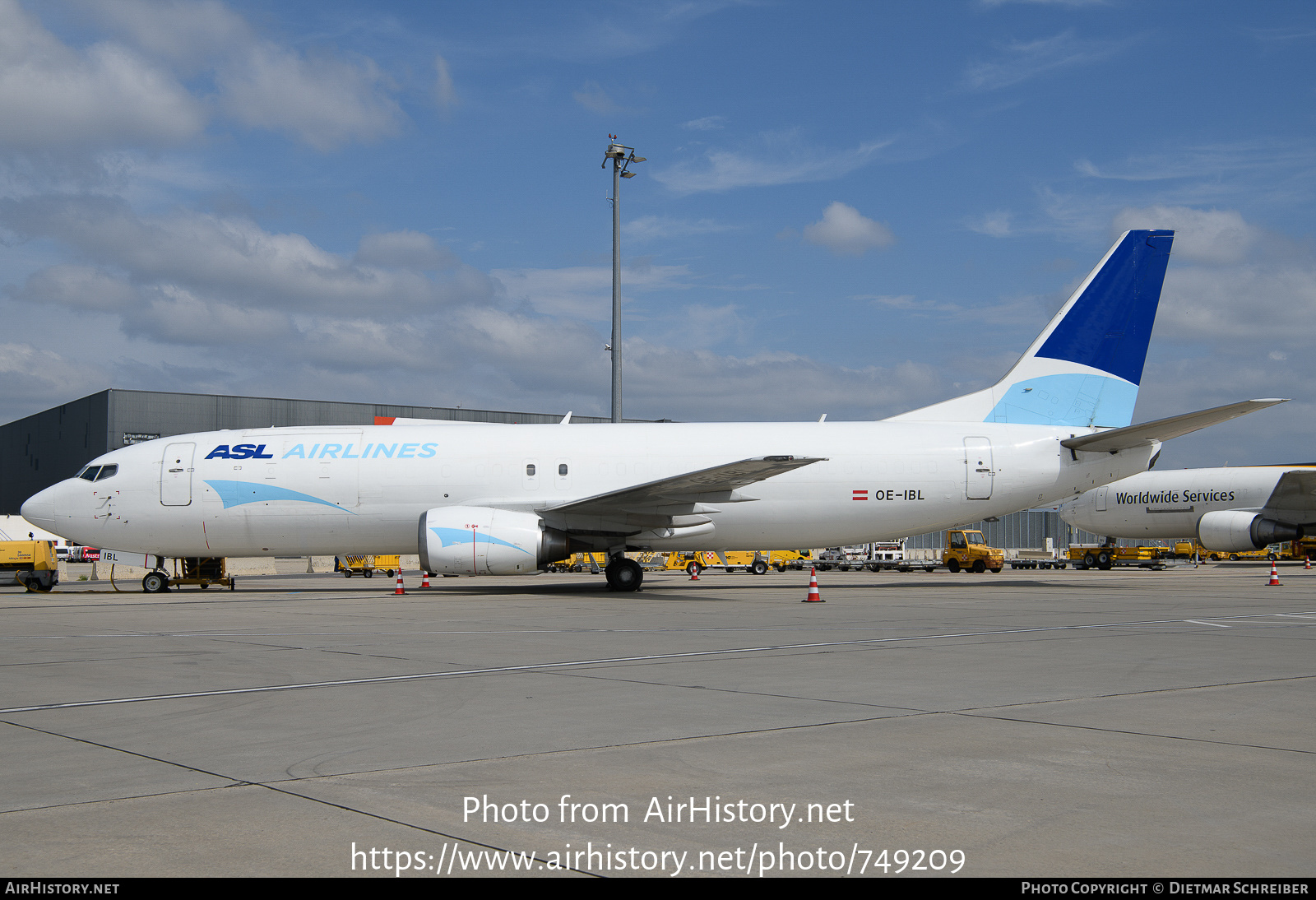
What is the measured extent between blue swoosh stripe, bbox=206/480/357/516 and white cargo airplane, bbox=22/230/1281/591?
0.04 metres

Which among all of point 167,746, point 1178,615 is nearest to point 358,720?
point 167,746

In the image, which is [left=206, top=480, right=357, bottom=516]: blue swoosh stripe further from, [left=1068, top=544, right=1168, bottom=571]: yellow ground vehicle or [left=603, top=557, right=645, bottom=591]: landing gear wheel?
[left=1068, top=544, right=1168, bottom=571]: yellow ground vehicle

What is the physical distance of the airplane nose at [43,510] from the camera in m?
24.4

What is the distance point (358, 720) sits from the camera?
22.0ft

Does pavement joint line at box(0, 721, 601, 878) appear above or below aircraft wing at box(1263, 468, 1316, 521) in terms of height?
below

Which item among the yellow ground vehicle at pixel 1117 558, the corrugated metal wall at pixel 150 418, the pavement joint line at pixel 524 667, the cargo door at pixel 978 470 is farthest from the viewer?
the corrugated metal wall at pixel 150 418

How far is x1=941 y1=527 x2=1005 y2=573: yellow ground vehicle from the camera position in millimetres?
45625

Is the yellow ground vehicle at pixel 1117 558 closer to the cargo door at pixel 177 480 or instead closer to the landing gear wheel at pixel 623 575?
the landing gear wheel at pixel 623 575

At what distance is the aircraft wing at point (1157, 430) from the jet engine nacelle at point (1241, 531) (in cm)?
2290

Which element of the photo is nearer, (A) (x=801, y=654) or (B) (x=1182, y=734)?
(B) (x=1182, y=734)

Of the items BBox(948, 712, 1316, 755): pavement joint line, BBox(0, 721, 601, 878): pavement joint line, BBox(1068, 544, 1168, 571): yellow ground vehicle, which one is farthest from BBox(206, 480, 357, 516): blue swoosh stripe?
BBox(1068, 544, 1168, 571): yellow ground vehicle

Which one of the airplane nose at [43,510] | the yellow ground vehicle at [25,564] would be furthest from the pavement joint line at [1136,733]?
the yellow ground vehicle at [25,564]

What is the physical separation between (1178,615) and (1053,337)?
11391mm

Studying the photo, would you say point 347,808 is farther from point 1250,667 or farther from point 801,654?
point 1250,667
